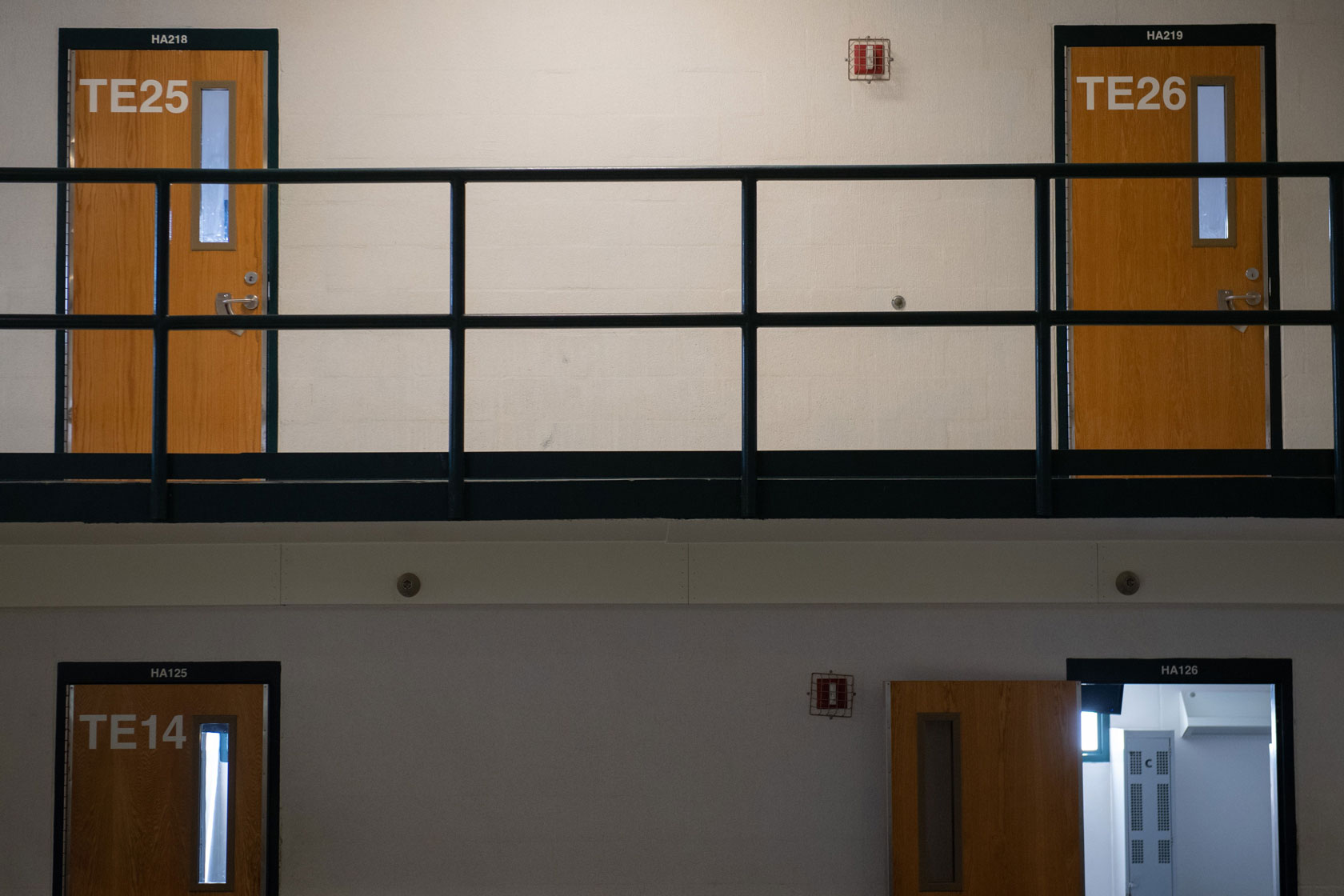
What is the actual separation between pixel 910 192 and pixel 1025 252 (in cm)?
64

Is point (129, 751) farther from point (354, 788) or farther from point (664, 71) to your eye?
point (664, 71)

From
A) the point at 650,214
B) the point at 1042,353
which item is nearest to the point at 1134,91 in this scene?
the point at 650,214

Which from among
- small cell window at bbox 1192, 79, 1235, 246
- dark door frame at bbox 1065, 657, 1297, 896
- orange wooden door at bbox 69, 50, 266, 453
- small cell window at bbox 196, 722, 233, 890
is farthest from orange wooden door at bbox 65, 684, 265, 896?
small cell window at bbox 1192, 79, 1235, 246

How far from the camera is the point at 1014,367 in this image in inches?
220

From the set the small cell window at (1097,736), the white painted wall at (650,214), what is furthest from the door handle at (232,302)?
the small cell window at (1097,736)

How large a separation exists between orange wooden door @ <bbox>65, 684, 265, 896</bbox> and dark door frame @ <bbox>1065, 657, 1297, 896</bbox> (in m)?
3.31

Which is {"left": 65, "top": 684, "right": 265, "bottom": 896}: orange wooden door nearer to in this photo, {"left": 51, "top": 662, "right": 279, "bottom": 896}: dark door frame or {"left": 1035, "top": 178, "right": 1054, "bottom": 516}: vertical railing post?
{"left": 51, "top": 662, "right": 279, "bottom": 896}: dark door frame

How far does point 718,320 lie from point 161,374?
5.72 ft

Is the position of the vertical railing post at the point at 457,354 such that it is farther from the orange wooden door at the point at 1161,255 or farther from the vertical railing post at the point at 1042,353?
the orange wooden door at the point at 1161,255

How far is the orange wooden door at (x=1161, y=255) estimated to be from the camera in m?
5.59

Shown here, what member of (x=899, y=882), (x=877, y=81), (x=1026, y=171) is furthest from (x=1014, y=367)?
(x=899, y=882)

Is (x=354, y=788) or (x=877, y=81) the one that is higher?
(x=877, y=81)

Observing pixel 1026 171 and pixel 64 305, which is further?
pixel 64 305

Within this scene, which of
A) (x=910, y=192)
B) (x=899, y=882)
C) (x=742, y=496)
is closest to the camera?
(x=742, y=496)
